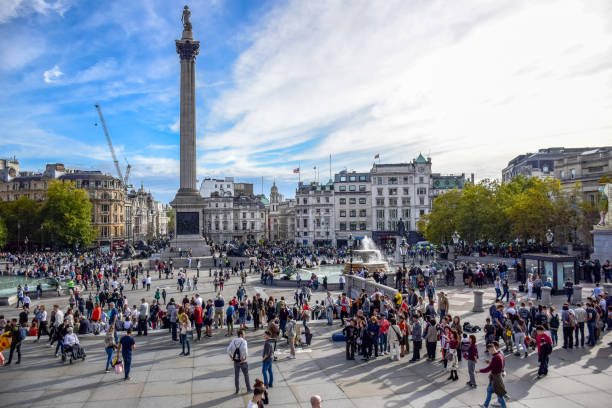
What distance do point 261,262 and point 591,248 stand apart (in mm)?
33667

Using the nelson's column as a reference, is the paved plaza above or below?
below

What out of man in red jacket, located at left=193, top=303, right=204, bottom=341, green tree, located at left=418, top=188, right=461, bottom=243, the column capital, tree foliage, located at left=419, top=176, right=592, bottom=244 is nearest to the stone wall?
man in red jacket, located at left=193, top=303, right=204, bottom=341

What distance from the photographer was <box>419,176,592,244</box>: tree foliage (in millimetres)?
43250

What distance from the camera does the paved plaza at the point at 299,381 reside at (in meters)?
10.8

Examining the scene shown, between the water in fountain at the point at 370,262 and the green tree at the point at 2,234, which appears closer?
the water in fountain at the point at 370,262

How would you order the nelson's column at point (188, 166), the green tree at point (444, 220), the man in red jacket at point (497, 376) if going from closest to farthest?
1. the man in red jacket at point (497, 376)
2. the green tree at point (444, 220)
3. the nelson's column at point (188, 166)

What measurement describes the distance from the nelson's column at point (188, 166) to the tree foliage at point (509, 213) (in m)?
31.2

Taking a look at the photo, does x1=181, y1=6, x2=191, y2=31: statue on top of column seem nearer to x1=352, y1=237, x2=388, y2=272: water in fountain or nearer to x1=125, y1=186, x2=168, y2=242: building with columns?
x1=352, y1=237, x2=388, y2=272: water in fountain

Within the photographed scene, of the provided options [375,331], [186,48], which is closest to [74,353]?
[375,331]

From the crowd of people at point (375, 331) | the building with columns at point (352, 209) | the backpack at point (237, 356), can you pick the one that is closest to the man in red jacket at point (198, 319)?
the crowd of people at point (375, 331)

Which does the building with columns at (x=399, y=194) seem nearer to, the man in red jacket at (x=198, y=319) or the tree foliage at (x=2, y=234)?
the tree foliage at (x=2, y=234)

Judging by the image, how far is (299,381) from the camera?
480 inches

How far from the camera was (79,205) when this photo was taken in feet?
246

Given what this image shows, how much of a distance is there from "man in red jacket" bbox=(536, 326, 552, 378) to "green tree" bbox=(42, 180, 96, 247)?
7609 cm
